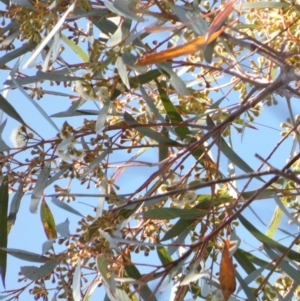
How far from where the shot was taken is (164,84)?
1.41 meters

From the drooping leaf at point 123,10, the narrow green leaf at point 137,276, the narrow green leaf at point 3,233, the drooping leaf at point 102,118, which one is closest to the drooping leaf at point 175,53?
the drooping leaf at point 123,10

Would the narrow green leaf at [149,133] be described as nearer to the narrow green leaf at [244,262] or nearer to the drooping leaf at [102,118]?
the drooping leaf at [102,118]

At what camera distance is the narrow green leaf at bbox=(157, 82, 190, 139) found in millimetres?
1334

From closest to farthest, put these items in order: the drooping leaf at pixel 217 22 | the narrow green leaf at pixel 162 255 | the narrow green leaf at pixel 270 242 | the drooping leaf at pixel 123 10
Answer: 1. the drooping leaf at pixel 217 22
2. the drooping leaf at pixel 123 10
3. the narrow green leaf at pixel 270 242
4. the narrow green leaf at pixel 162 255

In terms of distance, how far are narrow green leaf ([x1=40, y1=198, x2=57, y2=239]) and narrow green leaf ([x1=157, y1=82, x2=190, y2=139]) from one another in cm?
30

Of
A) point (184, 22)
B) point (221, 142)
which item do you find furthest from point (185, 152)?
point (184, 22)

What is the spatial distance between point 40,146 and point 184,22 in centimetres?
37

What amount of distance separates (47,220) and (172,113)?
0.31 metres

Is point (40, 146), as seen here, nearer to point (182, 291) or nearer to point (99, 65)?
point (99, 65)

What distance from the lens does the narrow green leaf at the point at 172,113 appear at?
133cm

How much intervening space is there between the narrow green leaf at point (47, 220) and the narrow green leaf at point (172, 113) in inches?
11.7

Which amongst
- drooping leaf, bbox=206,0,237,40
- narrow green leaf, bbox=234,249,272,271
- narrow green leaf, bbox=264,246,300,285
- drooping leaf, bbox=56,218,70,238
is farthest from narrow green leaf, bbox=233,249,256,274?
drooping leaf, bbox=206,0,237,40

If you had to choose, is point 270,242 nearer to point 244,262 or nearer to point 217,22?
point 244,262

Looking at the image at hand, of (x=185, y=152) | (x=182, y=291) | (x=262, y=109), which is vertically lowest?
(x=182, y=291)
